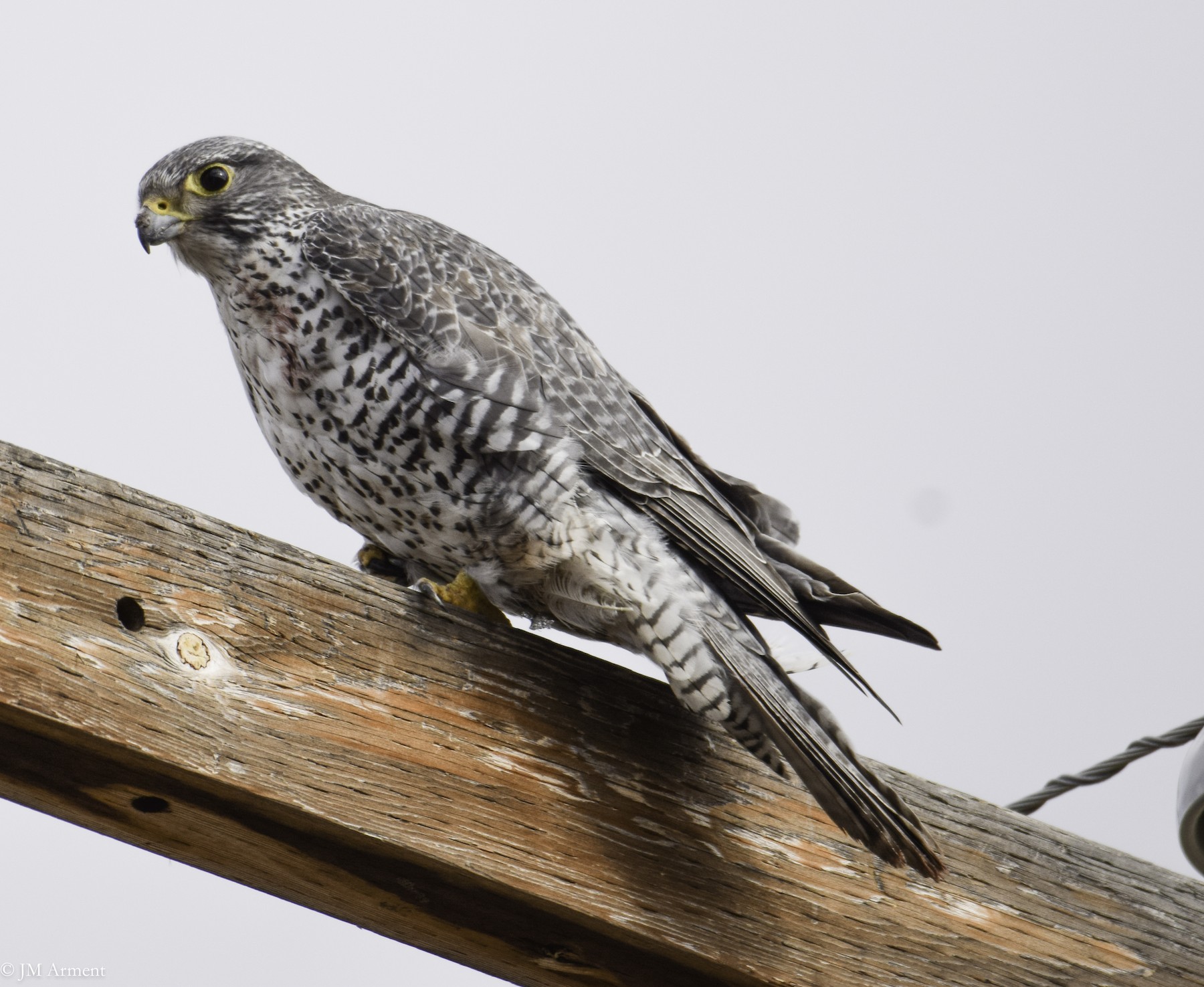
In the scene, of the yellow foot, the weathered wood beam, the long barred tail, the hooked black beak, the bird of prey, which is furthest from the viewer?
the hooked black beak

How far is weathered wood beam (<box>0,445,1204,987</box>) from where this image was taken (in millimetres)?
1616

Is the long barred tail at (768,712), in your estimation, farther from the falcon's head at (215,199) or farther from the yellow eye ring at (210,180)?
the yellow eye ring at (210,180)

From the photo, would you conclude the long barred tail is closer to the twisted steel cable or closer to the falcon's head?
the twisted steel cable

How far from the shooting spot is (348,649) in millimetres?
1796

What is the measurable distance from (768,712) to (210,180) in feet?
4.76

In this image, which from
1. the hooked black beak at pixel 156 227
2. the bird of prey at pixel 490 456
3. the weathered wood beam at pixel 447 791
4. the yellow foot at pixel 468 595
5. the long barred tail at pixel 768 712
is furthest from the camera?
the hooked black beak at pixel 156 227

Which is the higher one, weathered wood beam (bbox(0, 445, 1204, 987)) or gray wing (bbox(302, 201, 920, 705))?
gray wing (bbox(302, 201, 920, 705))

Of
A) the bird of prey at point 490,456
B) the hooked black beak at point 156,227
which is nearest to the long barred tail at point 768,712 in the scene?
the bird of prey at point 490,456

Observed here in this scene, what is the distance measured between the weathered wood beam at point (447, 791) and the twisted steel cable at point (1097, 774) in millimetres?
368

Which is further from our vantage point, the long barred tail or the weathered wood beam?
the long barred tail

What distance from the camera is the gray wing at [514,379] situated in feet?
7.23

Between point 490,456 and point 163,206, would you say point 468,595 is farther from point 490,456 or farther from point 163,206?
point 163,206

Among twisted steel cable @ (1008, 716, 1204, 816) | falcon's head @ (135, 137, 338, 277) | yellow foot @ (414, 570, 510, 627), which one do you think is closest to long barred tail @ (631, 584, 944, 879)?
yellow foot @ (414, 570, 510, 627)

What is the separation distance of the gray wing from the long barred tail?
0.10 metres
